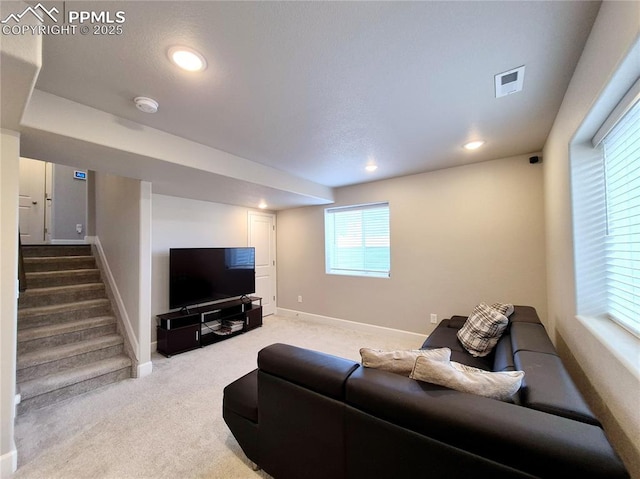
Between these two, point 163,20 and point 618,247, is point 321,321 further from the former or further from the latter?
point 163,20

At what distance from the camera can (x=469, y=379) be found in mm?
1097

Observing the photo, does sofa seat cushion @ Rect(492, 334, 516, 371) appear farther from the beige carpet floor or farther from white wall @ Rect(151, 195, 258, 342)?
white wall @ Rect(151, 195, 258, 342)

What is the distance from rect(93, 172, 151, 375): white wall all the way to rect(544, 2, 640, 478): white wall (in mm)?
3554

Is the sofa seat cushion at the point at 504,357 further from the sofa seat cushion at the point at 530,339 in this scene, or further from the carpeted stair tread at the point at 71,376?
the carpeted stair tread at the point at 71,376

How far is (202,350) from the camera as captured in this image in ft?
11.1

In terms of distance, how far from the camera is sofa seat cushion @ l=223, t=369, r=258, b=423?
1.53 metres

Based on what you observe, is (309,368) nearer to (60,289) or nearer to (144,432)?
(144,432)

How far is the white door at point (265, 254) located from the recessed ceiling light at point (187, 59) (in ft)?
11.3

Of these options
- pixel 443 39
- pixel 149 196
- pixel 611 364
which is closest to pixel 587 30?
pixel 443 39

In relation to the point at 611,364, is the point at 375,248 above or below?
above

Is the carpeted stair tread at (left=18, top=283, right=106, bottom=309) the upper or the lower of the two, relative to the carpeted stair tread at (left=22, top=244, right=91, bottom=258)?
lower

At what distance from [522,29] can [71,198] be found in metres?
6.91

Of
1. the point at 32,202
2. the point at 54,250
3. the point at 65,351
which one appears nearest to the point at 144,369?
the point at 65,351

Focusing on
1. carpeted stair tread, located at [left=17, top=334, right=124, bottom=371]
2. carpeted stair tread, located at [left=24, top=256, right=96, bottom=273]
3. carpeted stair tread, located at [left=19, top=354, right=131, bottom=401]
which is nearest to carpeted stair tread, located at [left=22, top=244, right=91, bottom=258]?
carpeted stair tread, located at [left=24, top=256, right=96, bottom=273]
